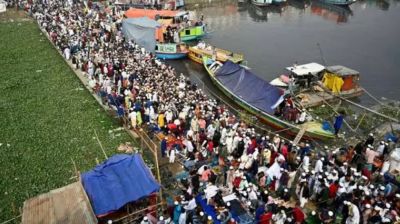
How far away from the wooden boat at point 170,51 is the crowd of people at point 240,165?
6983 millimetres

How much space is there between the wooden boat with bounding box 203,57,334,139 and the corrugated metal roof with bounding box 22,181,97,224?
11402 mm

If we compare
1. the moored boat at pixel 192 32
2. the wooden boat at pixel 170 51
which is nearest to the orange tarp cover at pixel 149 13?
the moored boat at pixel 192 32

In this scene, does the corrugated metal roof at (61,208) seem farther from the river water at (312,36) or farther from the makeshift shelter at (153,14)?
the makeshift shelter at (153,14)

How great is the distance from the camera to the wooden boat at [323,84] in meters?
23.8

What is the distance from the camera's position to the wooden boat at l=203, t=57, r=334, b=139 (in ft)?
64.4

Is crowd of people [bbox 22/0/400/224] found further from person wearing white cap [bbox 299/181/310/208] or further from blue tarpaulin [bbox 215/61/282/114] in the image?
blue tarpaulin [bbox 215/61/282/114]

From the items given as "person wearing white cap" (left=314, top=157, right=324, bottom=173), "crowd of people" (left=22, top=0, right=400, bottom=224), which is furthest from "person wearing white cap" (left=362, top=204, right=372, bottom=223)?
"person wearing white cap" (left=314, top=157, right=324, bottom=173)

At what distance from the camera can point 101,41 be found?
95.2 ft

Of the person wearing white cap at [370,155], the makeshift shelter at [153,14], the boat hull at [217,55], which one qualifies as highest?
the makeshift shelter at [153,14]

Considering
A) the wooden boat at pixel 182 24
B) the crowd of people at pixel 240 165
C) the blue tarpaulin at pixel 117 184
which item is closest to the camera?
the blue tarpaulin at pixel 117 184

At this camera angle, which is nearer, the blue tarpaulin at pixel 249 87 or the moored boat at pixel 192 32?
the blue tarpaulin at pixel 249 87

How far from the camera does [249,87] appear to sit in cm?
2269

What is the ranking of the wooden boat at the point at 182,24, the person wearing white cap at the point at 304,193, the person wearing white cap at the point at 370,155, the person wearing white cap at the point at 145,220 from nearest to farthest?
the person wearing white cap at the point at 145,220
the person wearing white cap at the point at 304,193
the person wearing white cap at the point at 370,155
the wooden boat at the point at 182,24

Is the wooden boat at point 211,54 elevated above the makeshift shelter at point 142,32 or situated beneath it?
situated beneath
